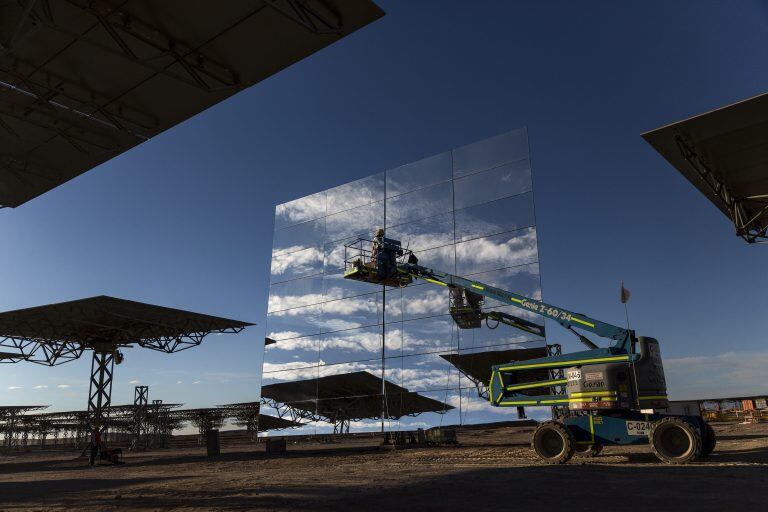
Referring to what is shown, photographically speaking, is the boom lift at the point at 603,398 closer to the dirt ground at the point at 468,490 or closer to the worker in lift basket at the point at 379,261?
the dirt ground at the point at 468,490

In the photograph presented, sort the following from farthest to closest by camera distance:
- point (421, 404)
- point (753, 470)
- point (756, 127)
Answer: point (421, 404) → point (756, 127) → point (753, 470)

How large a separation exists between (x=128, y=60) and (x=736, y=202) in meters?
18.0

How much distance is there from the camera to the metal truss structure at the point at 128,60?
7520mm

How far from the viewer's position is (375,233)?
2764 cm

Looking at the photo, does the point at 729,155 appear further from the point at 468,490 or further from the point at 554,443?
the point at 468,490

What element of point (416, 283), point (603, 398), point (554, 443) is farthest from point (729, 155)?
point (416, 283)

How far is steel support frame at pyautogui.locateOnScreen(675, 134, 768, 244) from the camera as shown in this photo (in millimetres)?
15203

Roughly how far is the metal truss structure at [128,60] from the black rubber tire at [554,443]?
11.9m

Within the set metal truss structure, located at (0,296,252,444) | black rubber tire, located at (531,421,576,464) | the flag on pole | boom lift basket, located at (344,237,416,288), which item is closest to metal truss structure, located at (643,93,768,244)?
the flag on pole

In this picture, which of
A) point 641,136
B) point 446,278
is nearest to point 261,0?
point 641,136

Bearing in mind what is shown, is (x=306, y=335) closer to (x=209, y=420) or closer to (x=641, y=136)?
(x=641, y=136)

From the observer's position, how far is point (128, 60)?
8.32 metres

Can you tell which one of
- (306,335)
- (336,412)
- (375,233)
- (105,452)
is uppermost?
(375,233)

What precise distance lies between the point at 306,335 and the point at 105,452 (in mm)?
11964
